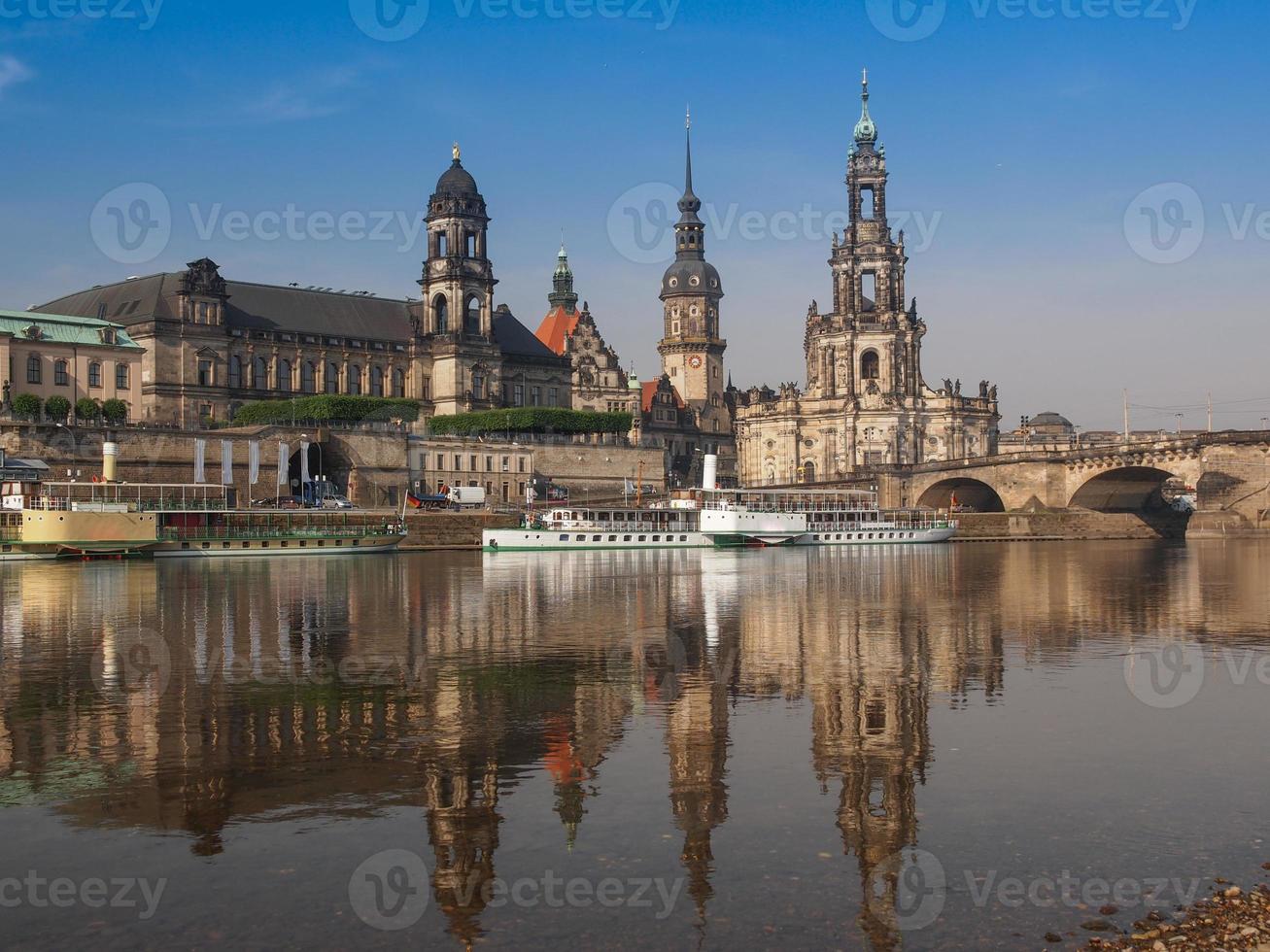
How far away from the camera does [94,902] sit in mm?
11281

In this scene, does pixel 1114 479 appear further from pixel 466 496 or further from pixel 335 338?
pixel 335 338

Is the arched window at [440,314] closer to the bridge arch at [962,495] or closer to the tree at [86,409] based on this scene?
the tree at [86,409]

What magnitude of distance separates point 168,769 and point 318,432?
71.4 meters

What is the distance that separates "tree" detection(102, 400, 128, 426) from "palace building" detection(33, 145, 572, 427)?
5.51m

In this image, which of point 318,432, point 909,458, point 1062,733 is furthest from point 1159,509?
point 1062,733

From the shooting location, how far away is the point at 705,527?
75.9m

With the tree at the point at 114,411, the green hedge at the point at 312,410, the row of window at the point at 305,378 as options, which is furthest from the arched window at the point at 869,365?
the tree at the point at 114,411

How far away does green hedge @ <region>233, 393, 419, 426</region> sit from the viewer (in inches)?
3526

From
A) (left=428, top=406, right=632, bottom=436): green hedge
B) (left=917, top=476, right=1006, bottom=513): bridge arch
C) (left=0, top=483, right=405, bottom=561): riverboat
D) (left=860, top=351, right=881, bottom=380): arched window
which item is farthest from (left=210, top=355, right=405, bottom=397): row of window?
(left=860, top=351, right=881, bottom=380): arched window

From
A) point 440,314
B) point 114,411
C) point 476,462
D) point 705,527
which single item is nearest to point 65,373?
point 114,411

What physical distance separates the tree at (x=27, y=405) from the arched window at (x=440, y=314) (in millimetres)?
34187

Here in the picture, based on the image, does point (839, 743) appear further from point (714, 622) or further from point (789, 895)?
point (714, 622)

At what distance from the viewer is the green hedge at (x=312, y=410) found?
89.6 meters

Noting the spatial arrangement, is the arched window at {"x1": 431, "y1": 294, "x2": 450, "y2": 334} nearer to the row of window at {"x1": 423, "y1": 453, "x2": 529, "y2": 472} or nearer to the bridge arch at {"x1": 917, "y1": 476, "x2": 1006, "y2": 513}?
the row of window at {"x1": 423, "y1": 453, "x2": 529, "y2": 472}
